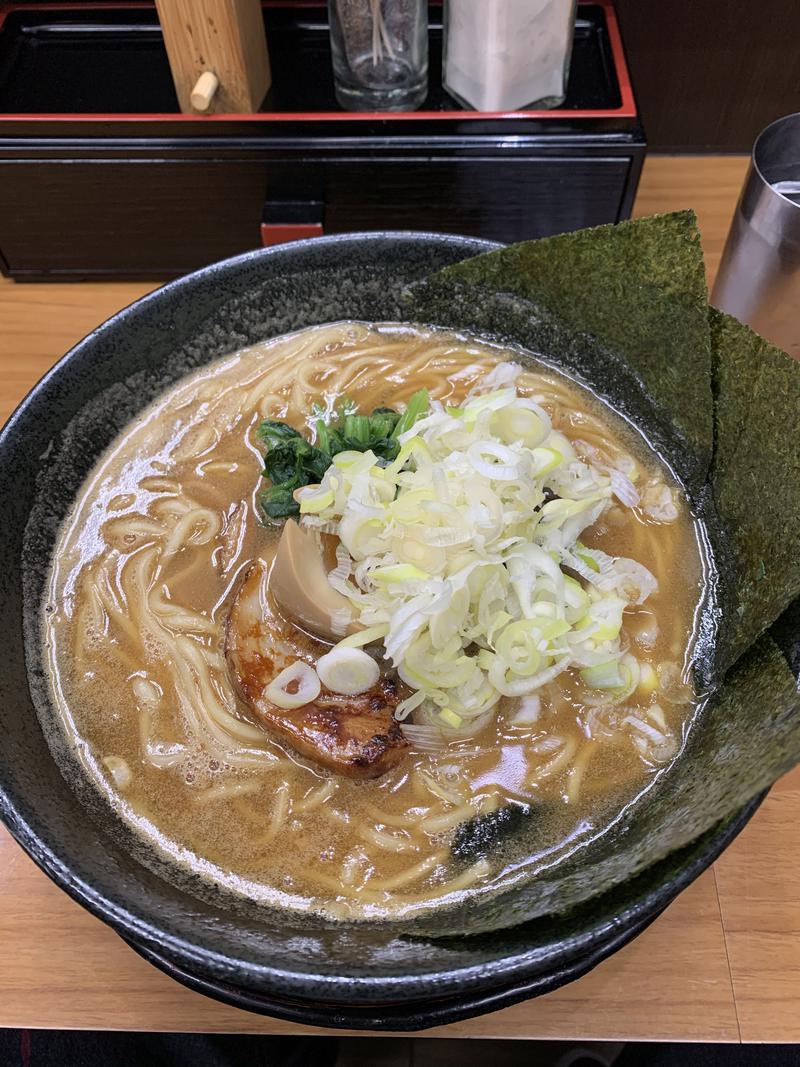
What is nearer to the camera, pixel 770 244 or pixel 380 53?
pixel 770 244

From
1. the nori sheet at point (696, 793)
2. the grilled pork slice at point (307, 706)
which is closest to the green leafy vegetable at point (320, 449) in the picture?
the grilled pork slice at point (307, 706)

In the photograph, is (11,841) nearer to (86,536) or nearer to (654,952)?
(86,536)

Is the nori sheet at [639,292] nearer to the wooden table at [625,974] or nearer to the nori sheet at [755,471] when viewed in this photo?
the nori sheet at [755,471]

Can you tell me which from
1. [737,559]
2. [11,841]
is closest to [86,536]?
[11,841]

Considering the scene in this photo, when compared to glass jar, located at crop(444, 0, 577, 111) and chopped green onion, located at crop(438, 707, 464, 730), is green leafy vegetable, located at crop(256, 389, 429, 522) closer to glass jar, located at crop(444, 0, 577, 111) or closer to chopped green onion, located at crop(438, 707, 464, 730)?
chopped green onion, located at crop(438, 707, 464, 730)

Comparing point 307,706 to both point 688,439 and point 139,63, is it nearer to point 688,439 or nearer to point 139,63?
point 688,439

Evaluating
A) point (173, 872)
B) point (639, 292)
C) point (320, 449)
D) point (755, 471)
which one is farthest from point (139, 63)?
point (173, 872)

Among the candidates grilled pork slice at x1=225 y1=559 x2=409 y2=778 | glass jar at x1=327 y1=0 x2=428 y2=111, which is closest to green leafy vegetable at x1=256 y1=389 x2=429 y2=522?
grilled pork slice at x1=225 y1=559 x2=409 y2=778
